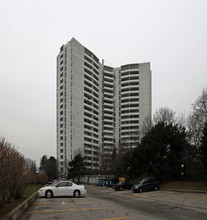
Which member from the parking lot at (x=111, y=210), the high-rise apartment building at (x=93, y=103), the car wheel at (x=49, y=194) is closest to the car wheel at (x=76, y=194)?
the car wheel at (x=49, y=194)

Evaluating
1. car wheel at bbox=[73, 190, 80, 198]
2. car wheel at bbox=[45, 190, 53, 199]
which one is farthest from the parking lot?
Answer: car wheel at bbox=[73, 190, 80, 198]

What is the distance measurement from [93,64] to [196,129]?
74.8 meters

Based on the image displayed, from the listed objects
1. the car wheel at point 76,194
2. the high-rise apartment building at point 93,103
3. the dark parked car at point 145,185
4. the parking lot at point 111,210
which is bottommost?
the dark parked car at point 145,185

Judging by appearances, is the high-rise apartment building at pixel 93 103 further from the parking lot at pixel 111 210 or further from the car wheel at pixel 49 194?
the parking lot at pixel 111 210

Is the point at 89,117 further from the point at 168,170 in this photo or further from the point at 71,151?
the point at 168,170

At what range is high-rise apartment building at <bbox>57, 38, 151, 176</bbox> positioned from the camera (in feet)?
295

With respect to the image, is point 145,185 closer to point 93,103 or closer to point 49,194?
point 49,194

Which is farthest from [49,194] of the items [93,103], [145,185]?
[93,103]

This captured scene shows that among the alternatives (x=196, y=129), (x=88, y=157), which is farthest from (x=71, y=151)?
(x=196, y=129)

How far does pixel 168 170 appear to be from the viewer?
33250 mm

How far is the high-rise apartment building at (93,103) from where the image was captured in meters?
89.9

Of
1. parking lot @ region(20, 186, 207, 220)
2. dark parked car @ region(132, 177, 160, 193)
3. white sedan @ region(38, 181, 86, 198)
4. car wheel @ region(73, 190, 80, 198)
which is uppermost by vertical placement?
parking lot @ region(20, 186, 207, 220)

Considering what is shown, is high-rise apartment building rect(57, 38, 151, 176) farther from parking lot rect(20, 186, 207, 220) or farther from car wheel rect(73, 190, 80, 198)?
parking lot rect(20, 186, 207, 220)

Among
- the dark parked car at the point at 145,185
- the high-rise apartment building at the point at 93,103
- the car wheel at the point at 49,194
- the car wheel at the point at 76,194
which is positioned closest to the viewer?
the car wheel at the point at 49,194
